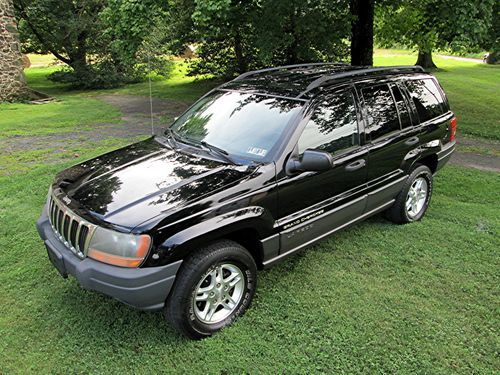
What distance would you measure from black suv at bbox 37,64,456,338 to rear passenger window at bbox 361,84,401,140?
0.02 meters

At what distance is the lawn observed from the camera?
3.04 meters

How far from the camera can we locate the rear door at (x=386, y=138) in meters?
4.35

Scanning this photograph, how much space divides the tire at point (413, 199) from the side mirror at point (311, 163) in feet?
6.30

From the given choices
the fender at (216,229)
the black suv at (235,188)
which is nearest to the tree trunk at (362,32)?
the black suv at (235,188)

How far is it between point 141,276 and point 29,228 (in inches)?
111

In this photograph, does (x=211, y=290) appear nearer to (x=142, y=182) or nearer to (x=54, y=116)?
(x=142, y=182)

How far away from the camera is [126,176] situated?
3521mm

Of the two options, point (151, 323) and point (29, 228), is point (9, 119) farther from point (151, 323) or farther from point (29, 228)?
point (151, 323)

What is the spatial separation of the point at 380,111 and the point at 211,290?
2600 mm

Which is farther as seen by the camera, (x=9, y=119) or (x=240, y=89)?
(x=9, y=119)

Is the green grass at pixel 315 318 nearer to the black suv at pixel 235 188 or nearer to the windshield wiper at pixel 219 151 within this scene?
the black suv at pixel 235 188

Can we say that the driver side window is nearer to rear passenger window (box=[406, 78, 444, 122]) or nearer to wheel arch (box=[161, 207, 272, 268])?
wheel arch (box=[161, 207, 272, 268])

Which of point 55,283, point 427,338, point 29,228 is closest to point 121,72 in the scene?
point 29,228

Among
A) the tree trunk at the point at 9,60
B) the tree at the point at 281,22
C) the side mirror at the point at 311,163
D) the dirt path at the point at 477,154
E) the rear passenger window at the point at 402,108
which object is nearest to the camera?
the side mirror at the point at 311,163
